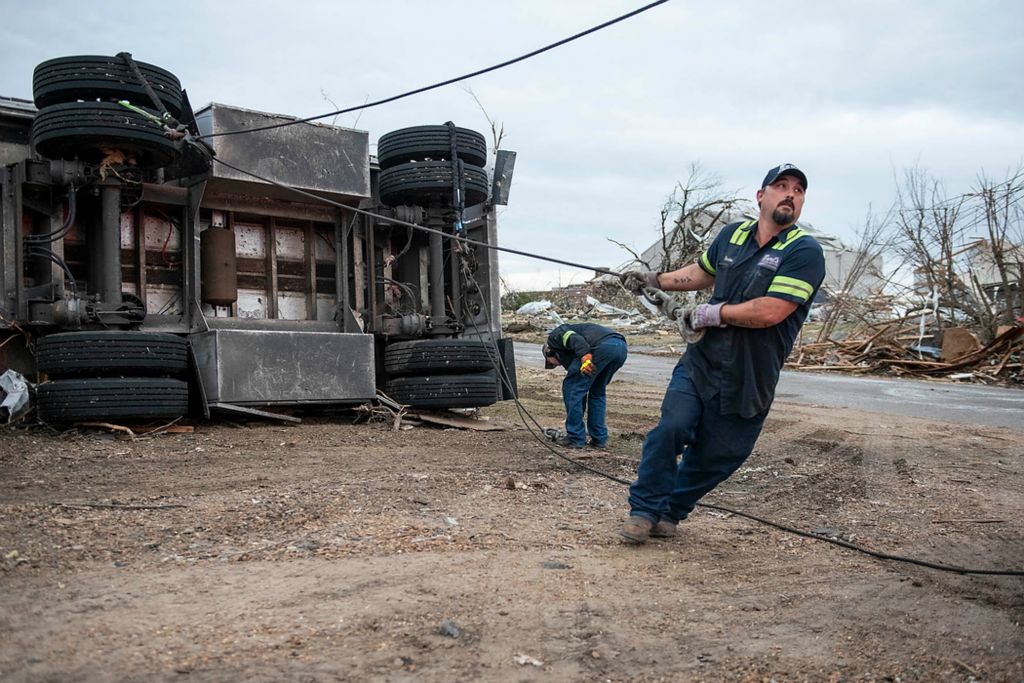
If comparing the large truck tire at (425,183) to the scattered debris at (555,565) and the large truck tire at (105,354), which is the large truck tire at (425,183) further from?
the scattered debris at (555,565)

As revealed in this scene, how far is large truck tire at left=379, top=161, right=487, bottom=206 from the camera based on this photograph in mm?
9070

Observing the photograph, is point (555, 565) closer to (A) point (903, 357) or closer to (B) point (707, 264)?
(B) point (707, 264)

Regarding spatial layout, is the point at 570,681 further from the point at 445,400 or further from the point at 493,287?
the point at 493,287

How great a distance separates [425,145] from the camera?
916cm

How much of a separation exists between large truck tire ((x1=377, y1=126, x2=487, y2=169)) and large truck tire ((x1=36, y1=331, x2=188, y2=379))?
A: 3.07m

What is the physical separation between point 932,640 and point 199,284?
700cm

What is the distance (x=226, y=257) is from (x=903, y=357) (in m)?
14.8

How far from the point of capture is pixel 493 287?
9.81 metres

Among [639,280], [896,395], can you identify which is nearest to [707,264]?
[639,280]

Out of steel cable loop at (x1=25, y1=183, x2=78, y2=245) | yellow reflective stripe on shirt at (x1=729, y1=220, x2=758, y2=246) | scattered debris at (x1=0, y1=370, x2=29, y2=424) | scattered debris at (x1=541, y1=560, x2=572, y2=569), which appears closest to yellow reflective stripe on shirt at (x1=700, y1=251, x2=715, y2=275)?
yellow reflective stripe on shirt at (x1=729, y1=220, x2=758, y2=246)

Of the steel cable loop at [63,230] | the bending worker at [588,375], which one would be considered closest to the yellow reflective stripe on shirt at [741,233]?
the bending worker at [588,375]

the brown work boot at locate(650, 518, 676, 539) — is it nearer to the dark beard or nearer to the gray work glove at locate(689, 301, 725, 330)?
the gray work glove at locate(689, 301, 725, 330)

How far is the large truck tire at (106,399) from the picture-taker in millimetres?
6930

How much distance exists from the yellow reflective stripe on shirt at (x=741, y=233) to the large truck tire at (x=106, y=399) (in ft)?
15.5
